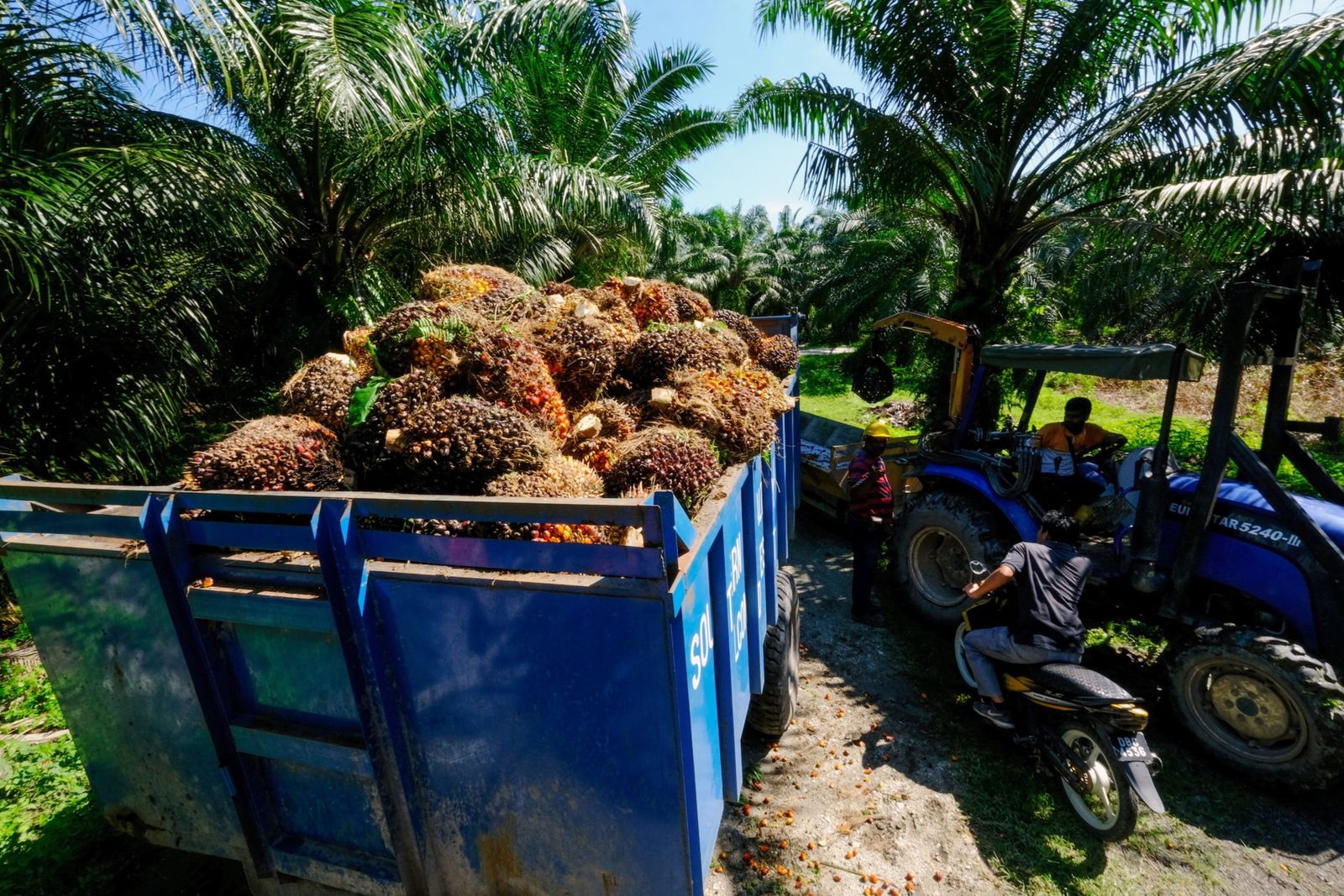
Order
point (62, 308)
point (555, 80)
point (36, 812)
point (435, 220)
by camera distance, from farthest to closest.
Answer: point (555, 80) → point (435, 220) → point (62, 308) → point (36, 812)

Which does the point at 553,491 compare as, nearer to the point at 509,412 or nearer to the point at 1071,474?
the point at 509,412

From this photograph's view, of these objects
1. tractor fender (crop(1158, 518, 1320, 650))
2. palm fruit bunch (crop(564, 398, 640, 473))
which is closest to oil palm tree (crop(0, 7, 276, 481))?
palm fruit bunch (crop(564, 398, 640, 473))

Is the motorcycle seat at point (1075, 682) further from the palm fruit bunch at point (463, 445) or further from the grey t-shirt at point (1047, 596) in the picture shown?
the palm fruit bunch at point (463, 445)

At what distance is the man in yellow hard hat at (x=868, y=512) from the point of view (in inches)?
214

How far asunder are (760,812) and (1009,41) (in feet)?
23.7

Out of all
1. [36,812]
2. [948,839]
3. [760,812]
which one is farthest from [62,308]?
[948,839]

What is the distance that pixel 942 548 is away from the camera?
222 inches

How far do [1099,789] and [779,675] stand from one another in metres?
1.67

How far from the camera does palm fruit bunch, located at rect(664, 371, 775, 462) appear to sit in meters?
3.00

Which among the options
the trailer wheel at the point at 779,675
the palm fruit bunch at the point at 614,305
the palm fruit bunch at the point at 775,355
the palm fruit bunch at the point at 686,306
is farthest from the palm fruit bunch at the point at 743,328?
the trailer wheel at the point at 779,675

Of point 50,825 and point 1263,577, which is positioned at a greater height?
point 1263,577

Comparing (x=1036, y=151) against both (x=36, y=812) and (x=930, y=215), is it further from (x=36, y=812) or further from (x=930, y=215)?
(x=36, y=812)

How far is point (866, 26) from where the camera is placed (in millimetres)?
7117

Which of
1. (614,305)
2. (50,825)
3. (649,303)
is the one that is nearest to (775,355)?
(649,303)
